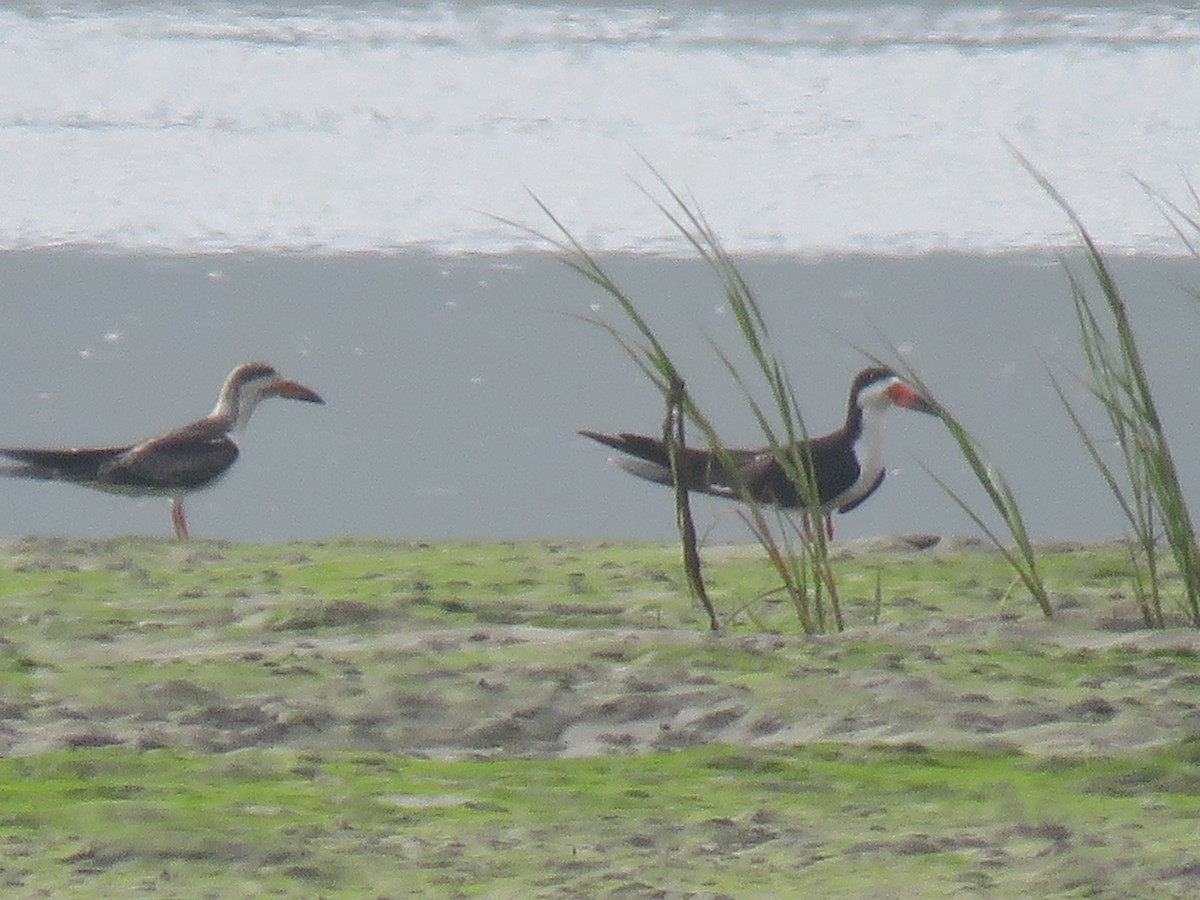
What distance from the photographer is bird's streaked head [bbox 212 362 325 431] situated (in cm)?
615

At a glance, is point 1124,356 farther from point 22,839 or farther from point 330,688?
point 22,839

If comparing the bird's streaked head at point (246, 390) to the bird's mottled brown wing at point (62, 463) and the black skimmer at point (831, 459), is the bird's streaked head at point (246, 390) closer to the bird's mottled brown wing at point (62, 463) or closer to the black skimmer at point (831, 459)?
the bird's mottled brown wing at point (62, 463)

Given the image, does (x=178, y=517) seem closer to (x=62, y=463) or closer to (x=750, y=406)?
(x=62, y=463)

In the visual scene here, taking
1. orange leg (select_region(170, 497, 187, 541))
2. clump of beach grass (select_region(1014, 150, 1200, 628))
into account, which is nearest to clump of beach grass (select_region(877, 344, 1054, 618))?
clump of beach grass (select_region(1014, 150, 1200, 628))

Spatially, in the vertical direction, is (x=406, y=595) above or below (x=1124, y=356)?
below

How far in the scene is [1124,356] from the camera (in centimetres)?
Answer: 277

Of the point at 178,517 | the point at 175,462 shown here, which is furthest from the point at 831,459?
the point at 175,462

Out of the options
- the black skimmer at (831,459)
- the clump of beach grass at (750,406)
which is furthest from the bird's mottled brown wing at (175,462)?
the clump of beach grass at (750,406)

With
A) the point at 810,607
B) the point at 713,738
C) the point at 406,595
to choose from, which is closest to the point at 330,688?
the point at 713,738

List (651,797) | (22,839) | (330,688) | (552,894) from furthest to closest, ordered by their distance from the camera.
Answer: (330,688) → (651,797) → (22,839) → (552,894)

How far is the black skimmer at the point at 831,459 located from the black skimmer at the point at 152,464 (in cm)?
136

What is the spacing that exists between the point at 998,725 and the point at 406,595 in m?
1.15

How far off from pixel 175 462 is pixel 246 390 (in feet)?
1.75

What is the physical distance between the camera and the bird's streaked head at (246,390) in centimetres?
615
